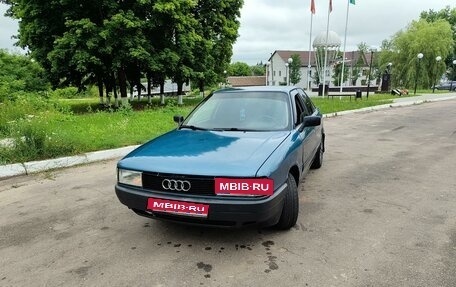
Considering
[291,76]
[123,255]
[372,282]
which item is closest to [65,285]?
[123,255]

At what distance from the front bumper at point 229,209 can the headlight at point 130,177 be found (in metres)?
0.09

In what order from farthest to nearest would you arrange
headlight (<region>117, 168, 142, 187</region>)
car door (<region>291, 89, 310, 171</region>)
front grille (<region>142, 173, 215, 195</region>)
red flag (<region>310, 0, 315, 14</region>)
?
red flag (<region>310, 0, 315, 14</region>), car door (<region>291, 89, 310, 171</region>), headlight (<region>117, 168, 142, 187</region>), front grille (<region>142, 173, 215, 195</region>)

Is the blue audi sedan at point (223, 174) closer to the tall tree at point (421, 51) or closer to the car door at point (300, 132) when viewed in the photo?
the car door at point (300, 132)

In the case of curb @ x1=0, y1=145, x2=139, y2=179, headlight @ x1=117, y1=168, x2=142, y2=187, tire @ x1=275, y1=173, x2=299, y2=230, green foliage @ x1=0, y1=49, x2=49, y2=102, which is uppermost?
green foliage @ x1=0, y1=49, x2=49, y2=102

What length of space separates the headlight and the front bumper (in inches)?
3.4

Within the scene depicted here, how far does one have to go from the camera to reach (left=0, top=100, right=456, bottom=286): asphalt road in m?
2.91

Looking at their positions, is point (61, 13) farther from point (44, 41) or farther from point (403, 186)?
point (403, 186)

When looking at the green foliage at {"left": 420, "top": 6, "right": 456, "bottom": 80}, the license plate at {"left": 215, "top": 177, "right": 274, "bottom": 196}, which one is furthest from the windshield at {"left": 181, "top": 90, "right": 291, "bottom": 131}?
the green foliage at {"left": 420, "top": 6, "right": 456, "bottom": 80}

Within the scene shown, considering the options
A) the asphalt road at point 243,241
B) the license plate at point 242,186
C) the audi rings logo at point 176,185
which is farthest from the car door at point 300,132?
the audi rings logo at point 176,185

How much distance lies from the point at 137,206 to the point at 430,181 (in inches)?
182

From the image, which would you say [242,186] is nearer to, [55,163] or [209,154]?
[209,154]

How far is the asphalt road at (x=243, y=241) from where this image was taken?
2.91 m

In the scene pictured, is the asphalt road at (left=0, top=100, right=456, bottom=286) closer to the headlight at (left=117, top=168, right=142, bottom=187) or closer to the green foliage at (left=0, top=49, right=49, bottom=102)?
the headlight at (left=117, top=168, right=142, bottom=187)

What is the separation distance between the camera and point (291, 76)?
7044 centimetres
